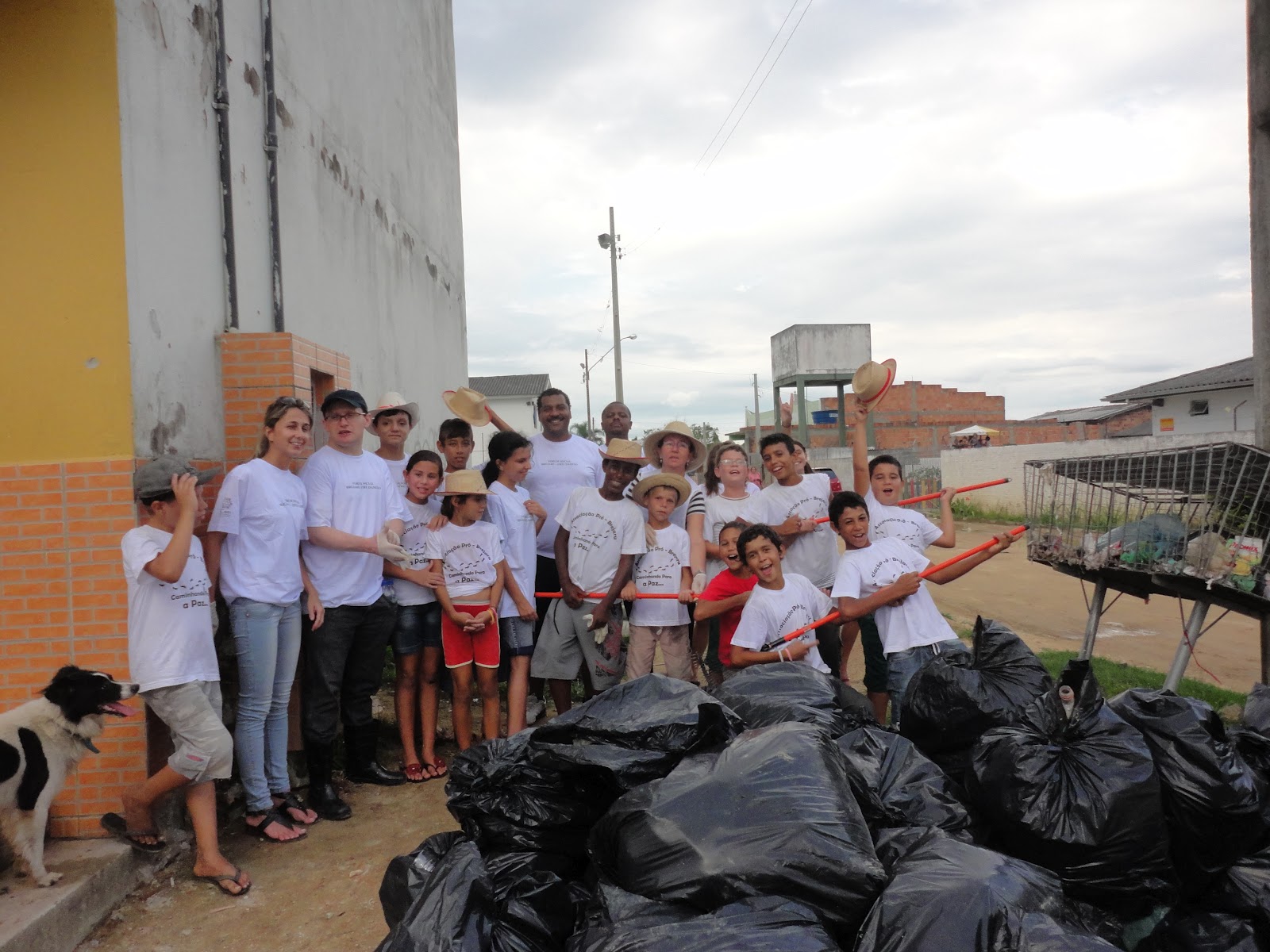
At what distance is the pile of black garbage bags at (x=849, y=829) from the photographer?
1.87 metres

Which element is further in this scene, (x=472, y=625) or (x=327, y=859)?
(x=472, y=625)

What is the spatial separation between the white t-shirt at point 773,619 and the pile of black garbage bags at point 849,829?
0.72 metres

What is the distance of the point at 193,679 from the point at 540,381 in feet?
156

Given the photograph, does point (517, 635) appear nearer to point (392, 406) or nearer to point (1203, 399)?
point (392, 406)

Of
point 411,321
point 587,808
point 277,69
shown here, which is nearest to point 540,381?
point 411,321

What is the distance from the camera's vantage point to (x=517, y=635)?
460 cm

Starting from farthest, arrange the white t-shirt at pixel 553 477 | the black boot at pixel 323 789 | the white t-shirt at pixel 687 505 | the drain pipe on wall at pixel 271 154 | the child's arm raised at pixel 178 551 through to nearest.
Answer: the white t-shirt at pixel 553 477, the drain pipe on wall at pixel 271 154, the white t-shirt at pixel 687 505, the black boot at pixel 323 789, the child's arm raised at pixel 178 551

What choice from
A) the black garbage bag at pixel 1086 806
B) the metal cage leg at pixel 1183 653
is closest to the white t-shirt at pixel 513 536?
the black garbage bag at pixel 1086 806

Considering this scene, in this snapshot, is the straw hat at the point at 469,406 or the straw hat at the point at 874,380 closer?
the straw hat at the point at 874,380

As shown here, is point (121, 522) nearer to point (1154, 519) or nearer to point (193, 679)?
point (193, 679)

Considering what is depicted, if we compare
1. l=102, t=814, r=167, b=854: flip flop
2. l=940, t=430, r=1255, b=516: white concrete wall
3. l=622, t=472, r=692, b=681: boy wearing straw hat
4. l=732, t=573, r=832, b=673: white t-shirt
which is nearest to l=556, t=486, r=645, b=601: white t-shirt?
l=622, t=472, r=692, b=681: boy wearing straw hat

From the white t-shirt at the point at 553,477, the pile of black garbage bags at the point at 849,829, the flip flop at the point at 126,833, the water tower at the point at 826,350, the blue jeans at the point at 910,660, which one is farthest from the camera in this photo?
the water tower at the point at 826,350

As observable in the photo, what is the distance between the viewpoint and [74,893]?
118 inches

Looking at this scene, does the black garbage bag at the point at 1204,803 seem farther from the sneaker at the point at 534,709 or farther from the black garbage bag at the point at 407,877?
the sneaker at the point at 534,709
